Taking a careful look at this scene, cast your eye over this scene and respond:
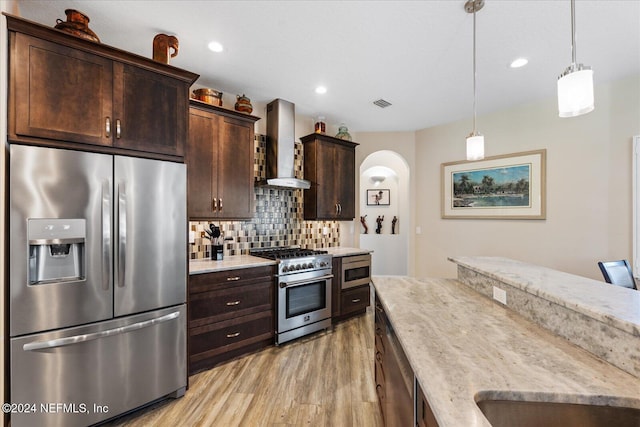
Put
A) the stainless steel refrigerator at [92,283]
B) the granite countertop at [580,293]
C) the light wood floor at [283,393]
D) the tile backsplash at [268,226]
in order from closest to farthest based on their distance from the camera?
1. the granite countertop at [580,293]
2. the stainless steel refrigerator at [92,283]
3. the light wood floor at [283,393]
4. the tile backsplash at [268,226]

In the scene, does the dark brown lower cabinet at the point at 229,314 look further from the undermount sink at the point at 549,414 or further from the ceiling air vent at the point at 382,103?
the ceiling air vent at the point at 382,103

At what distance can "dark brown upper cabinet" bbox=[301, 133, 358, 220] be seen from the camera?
3.72 meters

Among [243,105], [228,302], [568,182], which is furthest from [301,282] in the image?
[568,182]

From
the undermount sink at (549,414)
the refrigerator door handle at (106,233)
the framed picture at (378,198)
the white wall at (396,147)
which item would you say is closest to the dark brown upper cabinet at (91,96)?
the refrigerator door handle at (106,233)

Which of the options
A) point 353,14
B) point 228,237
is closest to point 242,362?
point 228,237

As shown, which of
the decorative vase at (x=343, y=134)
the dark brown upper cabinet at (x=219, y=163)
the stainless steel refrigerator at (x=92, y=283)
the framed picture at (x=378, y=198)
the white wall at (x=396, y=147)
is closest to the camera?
the stainless steel refrigerator at (x=92, y=283)

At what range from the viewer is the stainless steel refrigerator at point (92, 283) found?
5.01ft

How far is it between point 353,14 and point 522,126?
281cm

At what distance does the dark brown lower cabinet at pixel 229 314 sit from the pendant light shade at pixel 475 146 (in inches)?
→ 82.1

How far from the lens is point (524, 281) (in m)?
1.38

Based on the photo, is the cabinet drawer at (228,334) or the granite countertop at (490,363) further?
the cabinet drawer at (228,334)

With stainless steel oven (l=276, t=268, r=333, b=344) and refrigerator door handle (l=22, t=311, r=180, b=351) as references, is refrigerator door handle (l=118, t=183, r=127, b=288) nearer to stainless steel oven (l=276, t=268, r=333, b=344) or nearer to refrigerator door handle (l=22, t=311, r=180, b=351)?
refrigerator door handle (l=22, t=311, r=180, b=351)

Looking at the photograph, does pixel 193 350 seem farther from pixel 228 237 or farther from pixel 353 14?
pixel 353 14

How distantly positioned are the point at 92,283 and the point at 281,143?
229 centimetres
